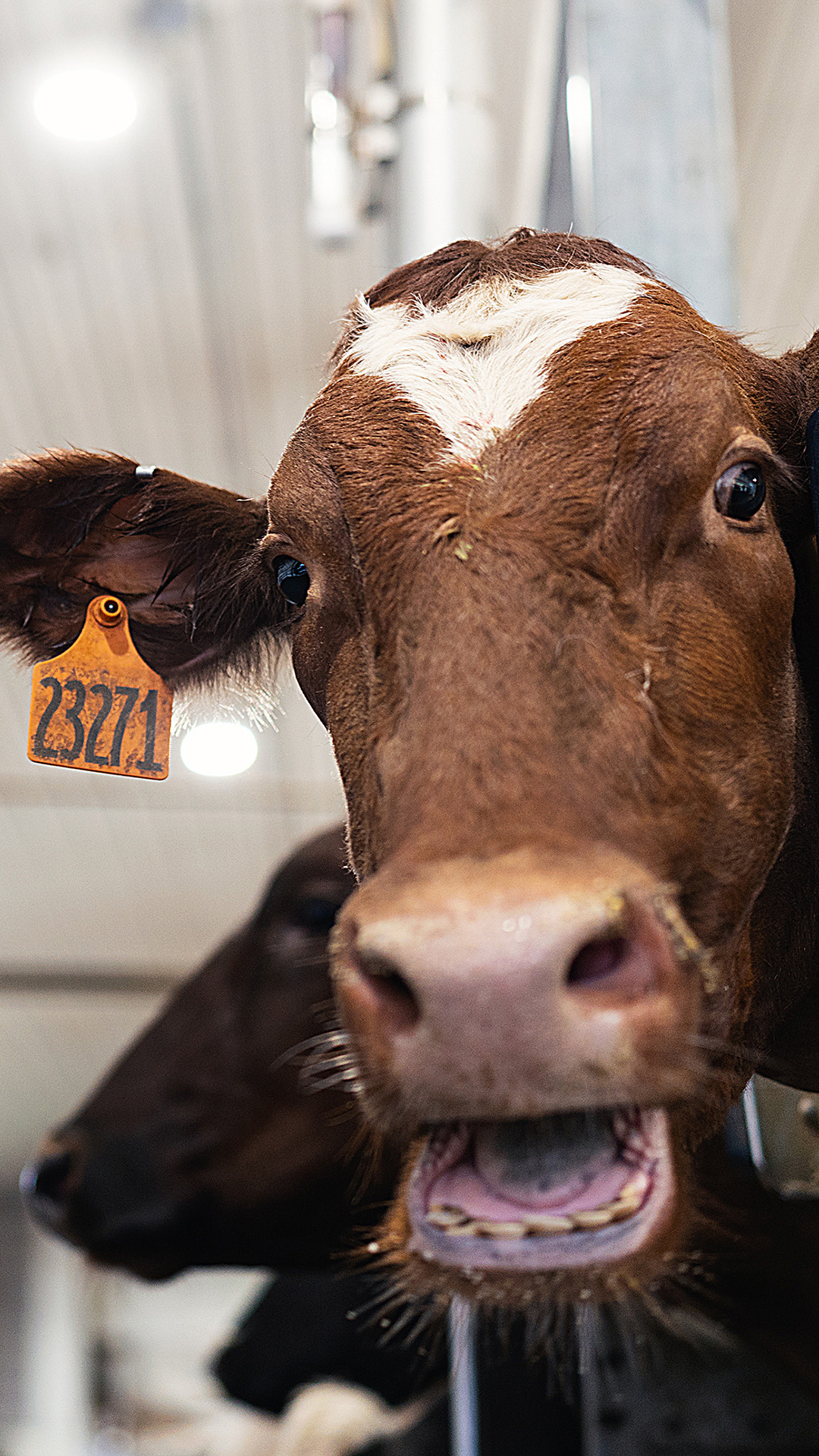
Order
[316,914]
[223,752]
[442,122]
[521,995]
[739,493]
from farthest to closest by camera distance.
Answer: [223,752]
[316,914]
[442,122]
[739,493]
[521,995]

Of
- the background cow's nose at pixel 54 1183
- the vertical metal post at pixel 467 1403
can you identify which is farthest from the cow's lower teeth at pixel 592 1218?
the background cow's nose at pixel 54 1183

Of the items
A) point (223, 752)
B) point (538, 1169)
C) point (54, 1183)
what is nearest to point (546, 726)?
point (538, 1169)

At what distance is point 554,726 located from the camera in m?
1.09

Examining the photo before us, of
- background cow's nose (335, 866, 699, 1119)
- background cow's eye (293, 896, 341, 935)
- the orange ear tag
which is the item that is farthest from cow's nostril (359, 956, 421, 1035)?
background cow's eye (293, 896, 341, 935)

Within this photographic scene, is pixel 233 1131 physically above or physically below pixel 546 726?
below

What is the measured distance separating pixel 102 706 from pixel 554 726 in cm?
104

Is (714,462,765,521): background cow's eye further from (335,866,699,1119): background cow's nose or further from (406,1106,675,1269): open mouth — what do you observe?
(406,1106,675,1269): open mouth

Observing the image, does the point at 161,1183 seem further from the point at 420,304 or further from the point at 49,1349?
the point at 49,1349

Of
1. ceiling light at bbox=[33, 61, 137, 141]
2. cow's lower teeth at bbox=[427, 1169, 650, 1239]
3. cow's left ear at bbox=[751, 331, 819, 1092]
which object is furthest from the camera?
ceiling light at bbox=[33, 61, 137, 141]

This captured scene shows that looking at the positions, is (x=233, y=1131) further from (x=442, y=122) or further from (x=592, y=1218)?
(x=442, y=122)

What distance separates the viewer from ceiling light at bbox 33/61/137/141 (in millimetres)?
5188

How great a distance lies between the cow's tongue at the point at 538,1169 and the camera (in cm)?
102

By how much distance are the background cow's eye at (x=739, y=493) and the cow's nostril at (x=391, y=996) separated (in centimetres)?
67

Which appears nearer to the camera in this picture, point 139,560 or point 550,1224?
point 550,1224
